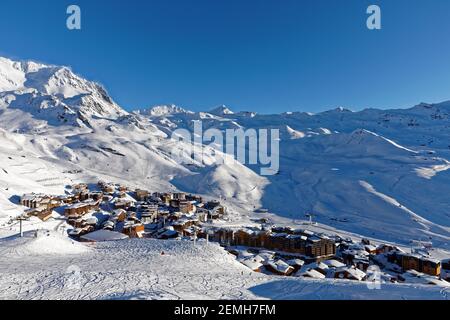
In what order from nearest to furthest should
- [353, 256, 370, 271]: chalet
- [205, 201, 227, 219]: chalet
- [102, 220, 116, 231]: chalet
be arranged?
[353, 256, 370, 271]: chalet
[102, 220, 116, 231]: chalet
[205, 201, 227, 219]: chalet

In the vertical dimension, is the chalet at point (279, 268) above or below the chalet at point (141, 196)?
below

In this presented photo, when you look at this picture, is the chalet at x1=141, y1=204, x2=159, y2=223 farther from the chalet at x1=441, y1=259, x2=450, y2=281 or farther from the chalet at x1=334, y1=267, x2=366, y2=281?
the chalet at x1=441, y1=259, x2=450, y2=281

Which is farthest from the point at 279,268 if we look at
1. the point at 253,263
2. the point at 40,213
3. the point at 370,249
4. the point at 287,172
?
the point at 287,172

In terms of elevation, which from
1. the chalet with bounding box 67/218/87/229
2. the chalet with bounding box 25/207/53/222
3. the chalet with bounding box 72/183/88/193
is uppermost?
the chalet with bounding box 72/183/88/193

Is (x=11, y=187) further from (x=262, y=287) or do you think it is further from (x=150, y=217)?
(x=262, y=287)

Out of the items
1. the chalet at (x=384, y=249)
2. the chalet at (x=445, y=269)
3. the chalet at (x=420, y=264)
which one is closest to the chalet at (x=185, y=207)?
the chalet at (x=384, y=249)

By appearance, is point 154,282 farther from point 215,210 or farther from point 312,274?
point 215,210

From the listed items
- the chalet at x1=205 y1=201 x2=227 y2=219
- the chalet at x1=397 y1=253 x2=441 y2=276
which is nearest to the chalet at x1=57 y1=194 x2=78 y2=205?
the chalet at x1=205 y1=201 x2=227 y2=219

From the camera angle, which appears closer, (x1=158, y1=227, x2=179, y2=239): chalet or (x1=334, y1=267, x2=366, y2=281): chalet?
(x1=334, y1=267, x2=366, y2=281): chalet

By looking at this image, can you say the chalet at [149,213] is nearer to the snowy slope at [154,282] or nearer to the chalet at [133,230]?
the chalet at [133,230]

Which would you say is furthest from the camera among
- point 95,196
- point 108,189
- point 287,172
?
point 287,172

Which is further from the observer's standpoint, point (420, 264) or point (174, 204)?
point (174, 204)

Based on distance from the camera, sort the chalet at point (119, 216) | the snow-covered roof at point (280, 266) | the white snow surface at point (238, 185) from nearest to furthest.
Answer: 1. the white snow surface at point (238, 185)
2. the snow-covered roof at point (280, 266)
3. the chalet at point (119, 216)
